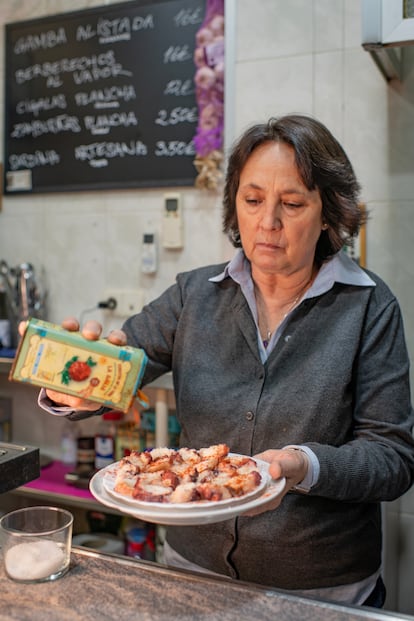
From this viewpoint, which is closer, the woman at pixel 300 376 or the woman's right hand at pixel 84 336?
the woman's right hand at pixel 84 336

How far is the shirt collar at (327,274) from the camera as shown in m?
1.31

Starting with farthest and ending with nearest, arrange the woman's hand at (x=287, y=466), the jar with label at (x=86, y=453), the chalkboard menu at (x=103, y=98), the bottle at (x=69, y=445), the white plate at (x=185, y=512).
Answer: the bottle at (x=69, y=445), the jar with label at (x=86, y=453), the chalkboard menu at (x=103, y=98), the woman's hand at (x=287, y=466), the white plate at (x=185, y=512)

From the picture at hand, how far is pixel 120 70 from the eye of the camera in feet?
7.54

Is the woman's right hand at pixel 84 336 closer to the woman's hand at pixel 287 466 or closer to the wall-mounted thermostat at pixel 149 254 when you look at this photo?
the woman's hand at pixel 287 466

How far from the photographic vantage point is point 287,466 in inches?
38.8

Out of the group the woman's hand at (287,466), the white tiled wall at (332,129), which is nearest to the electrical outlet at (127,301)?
the white tiled wall at (332,129)

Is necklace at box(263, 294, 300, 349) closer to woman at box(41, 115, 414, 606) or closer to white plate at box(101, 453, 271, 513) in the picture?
woman at box(41, 115, 414, 606)

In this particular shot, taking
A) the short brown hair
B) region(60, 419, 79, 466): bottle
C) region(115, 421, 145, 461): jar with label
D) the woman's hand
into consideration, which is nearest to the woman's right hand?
the woman's hand

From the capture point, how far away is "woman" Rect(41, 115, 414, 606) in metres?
1.20

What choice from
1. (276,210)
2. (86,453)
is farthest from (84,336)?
(86,453)

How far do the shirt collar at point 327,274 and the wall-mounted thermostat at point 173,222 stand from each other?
79 centimetres

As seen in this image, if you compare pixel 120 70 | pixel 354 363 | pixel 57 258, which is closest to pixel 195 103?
pixel 120 70

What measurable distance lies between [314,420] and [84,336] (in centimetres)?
49

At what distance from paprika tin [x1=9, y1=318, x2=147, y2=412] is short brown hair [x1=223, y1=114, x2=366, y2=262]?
53cm
